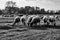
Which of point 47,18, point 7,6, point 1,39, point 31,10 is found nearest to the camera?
point 1,39

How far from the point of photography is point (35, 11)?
11419 cm

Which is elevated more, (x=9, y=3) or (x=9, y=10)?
(x=9, y=3)

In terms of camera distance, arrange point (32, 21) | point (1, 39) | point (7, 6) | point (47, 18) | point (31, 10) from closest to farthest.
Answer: point (1, 39)
point (32, 21)
point (47, 18)
point (7, 6)
point (31, 10)

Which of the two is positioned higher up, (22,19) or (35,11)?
(22,19)

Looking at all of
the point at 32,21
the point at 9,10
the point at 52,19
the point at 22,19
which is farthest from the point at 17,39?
the point at 9,10

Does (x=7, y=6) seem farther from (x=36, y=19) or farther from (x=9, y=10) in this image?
(x=36, y=19)

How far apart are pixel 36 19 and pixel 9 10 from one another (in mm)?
91133

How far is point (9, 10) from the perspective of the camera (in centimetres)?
10506

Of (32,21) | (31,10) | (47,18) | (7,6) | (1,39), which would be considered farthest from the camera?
(31,10)

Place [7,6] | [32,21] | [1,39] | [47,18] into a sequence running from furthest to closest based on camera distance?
[7,6] < [47,18] < [32,21] < [1,39]

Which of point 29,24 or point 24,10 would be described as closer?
point 29,24

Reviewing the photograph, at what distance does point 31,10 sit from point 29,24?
97244 mm

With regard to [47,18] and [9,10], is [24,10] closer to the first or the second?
[9,10]

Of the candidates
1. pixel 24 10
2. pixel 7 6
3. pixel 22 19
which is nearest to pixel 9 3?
pixel 7 6
